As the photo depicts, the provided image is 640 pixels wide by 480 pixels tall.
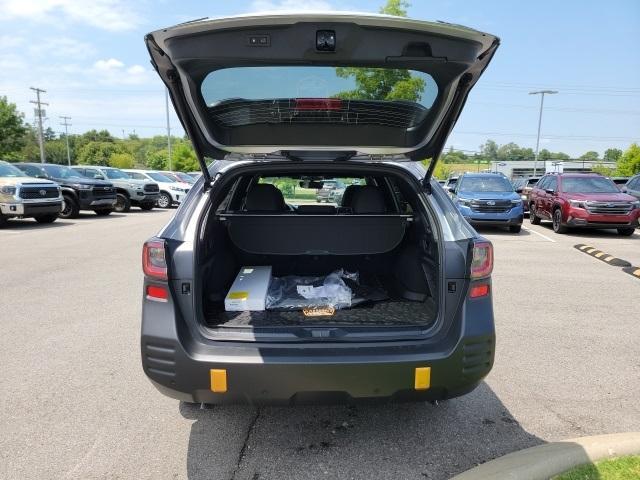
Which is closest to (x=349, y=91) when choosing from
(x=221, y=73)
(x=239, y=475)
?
(x=221, y=73)

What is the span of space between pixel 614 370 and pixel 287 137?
3.28 metres

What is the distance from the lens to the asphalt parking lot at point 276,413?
100 inches

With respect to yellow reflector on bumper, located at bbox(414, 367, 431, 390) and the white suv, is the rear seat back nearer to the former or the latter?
yellow reflector on bumper, located at bbox(414, 367, 431, 390)

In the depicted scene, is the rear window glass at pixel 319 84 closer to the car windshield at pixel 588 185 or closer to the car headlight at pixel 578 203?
the car headlight at pixel 578 203

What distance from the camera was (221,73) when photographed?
2322 millimetres

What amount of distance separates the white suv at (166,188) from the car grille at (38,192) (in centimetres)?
803

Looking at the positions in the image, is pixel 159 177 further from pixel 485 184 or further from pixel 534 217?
pixel 534 217

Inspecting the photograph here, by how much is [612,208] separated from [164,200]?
18.6 meters

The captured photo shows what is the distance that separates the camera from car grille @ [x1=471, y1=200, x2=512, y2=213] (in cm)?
1261

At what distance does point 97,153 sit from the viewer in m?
104

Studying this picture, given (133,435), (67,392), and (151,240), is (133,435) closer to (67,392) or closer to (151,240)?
(67,392)

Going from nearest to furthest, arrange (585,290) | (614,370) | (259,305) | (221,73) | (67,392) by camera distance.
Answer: (221,73)
(259,305)
(67,392)
(614,370)
(585,290)

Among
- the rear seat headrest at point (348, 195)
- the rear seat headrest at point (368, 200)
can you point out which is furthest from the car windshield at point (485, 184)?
the rear seat headrest at point (368, 200)

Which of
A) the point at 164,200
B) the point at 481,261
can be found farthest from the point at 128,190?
the point at 481,261
